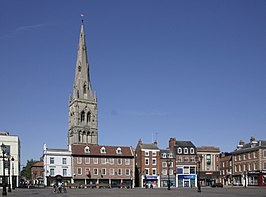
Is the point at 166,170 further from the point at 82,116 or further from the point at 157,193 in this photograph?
the point at 157,193

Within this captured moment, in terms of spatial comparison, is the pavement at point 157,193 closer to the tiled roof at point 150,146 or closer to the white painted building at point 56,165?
the white painted building at point 56,165

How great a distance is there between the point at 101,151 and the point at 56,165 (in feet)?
37.0

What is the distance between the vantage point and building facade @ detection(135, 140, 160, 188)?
100688 millimetres

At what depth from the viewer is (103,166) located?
9838 cm

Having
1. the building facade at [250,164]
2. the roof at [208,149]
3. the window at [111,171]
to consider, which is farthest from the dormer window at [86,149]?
the building facade at [250,164]

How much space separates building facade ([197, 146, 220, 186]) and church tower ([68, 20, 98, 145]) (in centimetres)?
4085

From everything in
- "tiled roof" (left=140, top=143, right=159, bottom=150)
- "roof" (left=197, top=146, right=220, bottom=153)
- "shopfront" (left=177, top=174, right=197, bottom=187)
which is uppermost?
"tiled roof" (left=140, top=143, right=159, bottom=150)

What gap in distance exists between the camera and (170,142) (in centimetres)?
10719

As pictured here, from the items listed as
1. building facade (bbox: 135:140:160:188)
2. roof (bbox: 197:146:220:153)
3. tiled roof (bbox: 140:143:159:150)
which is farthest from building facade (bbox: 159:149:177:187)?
roof (bbox: 197:146:220:153)

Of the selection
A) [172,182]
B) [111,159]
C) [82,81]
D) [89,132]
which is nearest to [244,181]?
[172,182]

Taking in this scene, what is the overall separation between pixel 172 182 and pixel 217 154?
15.8m

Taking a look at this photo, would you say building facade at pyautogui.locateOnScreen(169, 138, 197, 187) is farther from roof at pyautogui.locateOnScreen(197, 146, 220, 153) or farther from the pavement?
the pavement

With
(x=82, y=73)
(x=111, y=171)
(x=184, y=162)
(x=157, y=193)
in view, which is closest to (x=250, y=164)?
(x=184, y=162)

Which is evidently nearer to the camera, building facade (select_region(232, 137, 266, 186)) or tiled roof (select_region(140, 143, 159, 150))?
building facade (select_region(232, 137, 266, 186))
